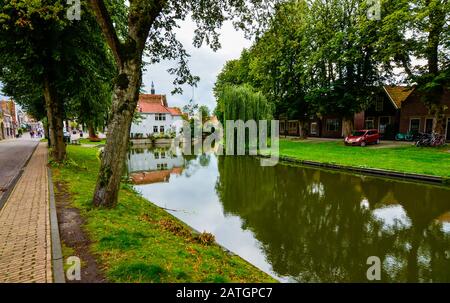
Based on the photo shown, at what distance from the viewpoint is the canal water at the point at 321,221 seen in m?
5.91

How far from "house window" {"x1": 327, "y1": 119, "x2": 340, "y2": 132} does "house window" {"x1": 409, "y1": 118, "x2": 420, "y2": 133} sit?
9399mm

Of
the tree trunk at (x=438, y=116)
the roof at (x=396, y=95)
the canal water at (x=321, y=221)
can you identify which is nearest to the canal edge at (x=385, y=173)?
the canal water at (x=321, y=221)

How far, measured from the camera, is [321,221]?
8805 millimetres

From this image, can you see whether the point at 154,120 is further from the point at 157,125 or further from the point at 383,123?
the point at 383,123

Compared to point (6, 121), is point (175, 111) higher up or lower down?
higher up

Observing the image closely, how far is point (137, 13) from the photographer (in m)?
6.59

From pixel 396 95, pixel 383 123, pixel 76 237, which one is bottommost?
pixel 76 237

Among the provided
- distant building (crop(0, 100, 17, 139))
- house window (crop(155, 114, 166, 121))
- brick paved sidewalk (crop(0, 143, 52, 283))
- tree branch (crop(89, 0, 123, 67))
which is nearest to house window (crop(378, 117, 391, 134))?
tree branch (crop(89, 0, 123, 67))

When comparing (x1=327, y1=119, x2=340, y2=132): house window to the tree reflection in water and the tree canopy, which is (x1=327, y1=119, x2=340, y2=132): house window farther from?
→ the tree reflection in water

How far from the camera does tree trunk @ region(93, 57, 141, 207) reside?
6891mm

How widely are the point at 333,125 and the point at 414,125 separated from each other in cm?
1056

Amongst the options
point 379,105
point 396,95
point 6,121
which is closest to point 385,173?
point 379,105
